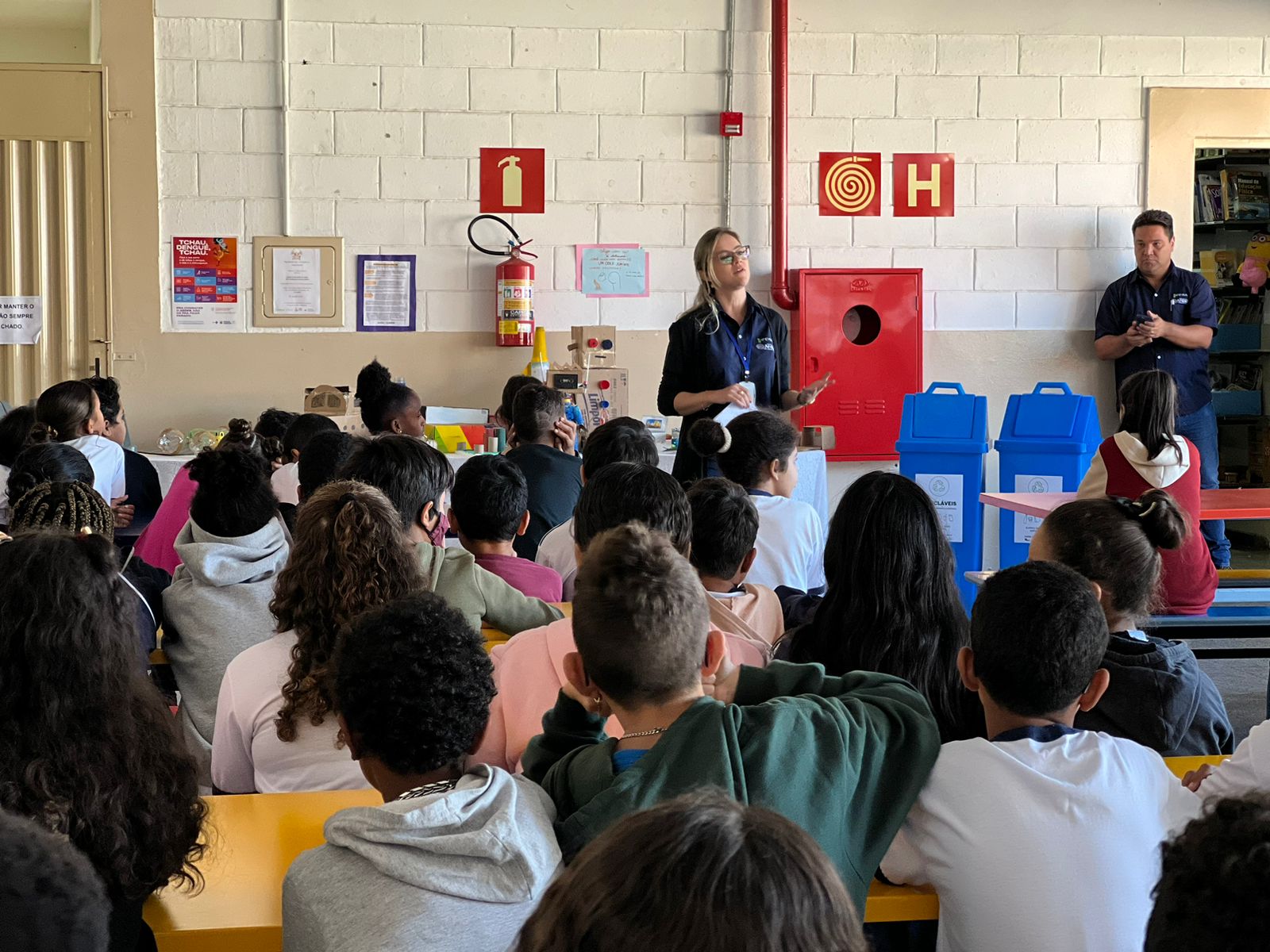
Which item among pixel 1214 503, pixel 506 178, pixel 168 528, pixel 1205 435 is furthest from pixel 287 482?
pixel 1205 435

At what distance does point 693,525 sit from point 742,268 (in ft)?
7.49

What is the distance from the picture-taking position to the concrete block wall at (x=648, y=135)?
19.5 ft

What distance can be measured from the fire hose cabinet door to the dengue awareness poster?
2630 millimetres

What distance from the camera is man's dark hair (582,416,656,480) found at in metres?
3.50

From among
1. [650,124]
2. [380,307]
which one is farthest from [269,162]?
[650,124]

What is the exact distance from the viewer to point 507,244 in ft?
20.1

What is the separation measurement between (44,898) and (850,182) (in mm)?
6099

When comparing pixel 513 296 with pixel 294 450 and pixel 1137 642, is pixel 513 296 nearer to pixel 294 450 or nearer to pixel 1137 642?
pixel 294 450

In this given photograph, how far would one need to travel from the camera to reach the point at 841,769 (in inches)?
57.4

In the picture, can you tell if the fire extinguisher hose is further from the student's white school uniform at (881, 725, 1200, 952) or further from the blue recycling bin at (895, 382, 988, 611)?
the student's white school uniform at (881, 725, 1200, 952)

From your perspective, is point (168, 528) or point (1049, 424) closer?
point (168, 528)

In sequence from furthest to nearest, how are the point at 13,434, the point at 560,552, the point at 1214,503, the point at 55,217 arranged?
the point at 55,217 → the point at 1214,503 → the point at 13,434 → the point at 560,552

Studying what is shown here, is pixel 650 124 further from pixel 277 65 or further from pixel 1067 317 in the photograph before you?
pixel 1067 317

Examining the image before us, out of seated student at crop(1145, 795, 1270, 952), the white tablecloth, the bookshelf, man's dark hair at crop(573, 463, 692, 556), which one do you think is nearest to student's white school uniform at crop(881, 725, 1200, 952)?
seated student at crop(1145, 795, 1270, 952)
